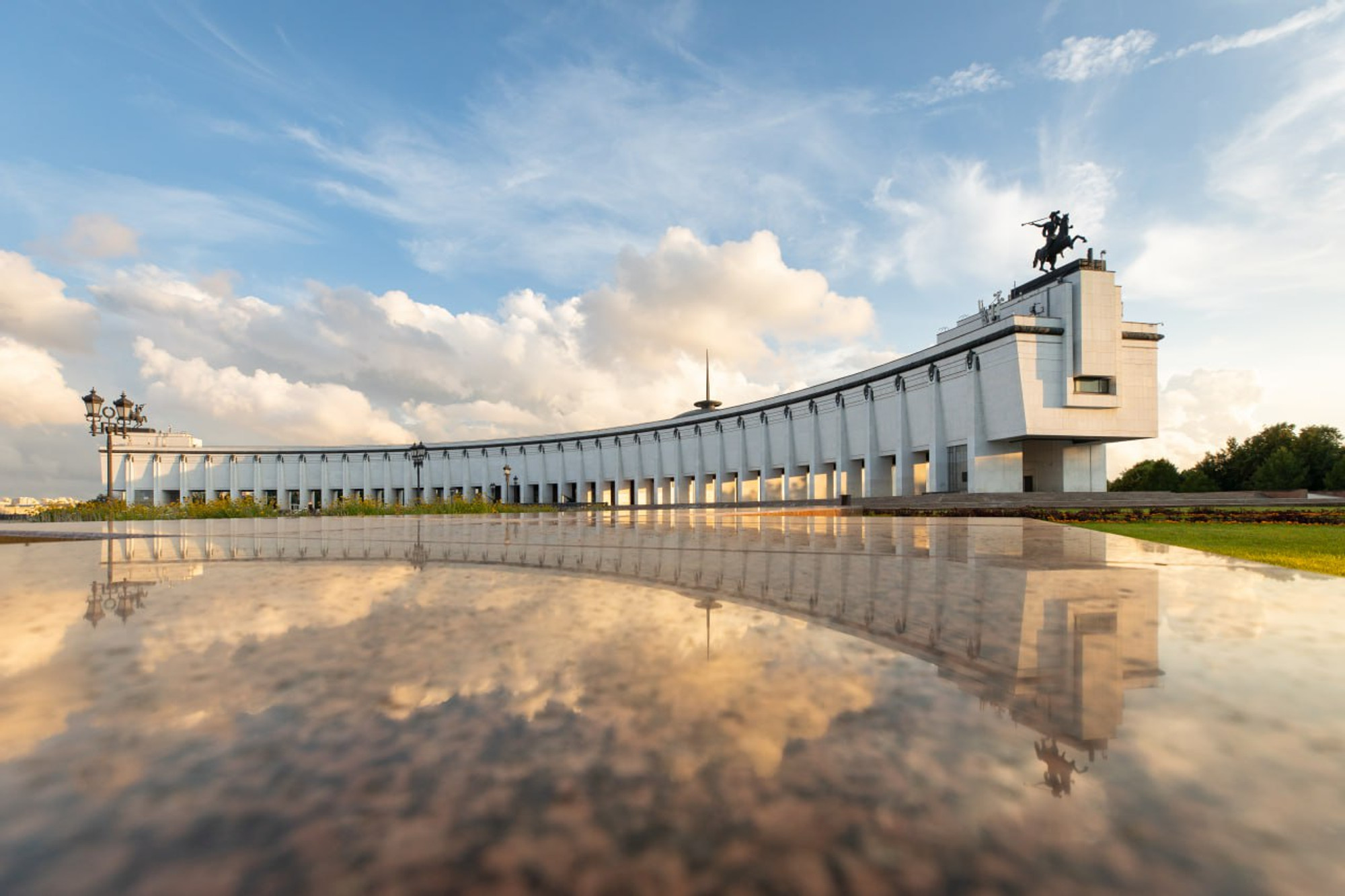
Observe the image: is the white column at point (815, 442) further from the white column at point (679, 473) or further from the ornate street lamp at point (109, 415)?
the ornate street lamp at point (109, 415)

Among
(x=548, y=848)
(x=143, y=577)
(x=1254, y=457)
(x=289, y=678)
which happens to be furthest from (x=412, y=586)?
(x=1254, y=457)

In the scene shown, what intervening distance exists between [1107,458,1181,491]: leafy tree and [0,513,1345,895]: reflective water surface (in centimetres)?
7200

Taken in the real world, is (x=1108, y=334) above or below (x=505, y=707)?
above

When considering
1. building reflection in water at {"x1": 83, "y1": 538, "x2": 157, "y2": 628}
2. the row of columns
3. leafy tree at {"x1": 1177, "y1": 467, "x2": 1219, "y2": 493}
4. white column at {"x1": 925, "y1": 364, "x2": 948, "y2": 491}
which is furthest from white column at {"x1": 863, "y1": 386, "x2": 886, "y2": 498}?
building reflection in water at {"x1": 83, "y1": 538, "x2": 157, "y2": 628}

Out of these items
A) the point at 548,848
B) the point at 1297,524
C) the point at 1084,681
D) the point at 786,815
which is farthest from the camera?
the point at 1297,524

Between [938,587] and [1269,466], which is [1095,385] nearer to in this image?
[1269,466]

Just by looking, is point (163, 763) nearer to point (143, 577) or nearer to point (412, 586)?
point (412, 586)

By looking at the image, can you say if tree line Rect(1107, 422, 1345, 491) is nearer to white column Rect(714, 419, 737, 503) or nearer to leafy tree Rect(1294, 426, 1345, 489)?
leafy tree Rect(1294, 426, 1345, 489)

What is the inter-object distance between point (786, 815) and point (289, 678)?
2.21m

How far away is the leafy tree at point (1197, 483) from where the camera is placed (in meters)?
61.7

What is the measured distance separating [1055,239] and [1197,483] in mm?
39392

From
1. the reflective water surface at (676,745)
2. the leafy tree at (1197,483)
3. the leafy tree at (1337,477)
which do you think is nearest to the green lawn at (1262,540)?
the reflective water surface at (676,745)

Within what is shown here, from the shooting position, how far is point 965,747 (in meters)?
1.94

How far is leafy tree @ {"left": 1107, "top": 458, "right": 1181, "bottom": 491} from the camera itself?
6756 centimetres
